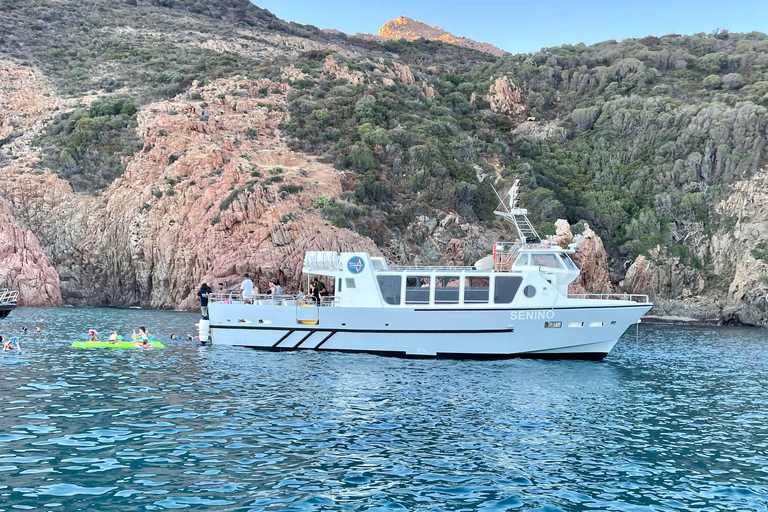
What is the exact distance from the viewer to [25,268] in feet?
187

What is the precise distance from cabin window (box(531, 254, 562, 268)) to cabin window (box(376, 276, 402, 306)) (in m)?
5.66

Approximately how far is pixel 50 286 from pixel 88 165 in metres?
14.9

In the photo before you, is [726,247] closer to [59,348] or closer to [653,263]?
[653,263]

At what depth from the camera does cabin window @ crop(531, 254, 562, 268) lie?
2866 cm

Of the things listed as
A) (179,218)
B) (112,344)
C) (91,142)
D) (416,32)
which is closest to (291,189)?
(179,218)

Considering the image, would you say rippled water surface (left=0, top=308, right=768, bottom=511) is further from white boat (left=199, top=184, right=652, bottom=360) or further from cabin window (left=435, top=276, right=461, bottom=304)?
cabin window (left=435, top=276, right=461, bottom=304)

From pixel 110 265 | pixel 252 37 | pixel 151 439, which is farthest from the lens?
pixel 252 37

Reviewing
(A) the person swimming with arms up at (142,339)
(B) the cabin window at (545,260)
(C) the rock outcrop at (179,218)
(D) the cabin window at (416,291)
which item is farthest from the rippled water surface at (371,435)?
(C) the rock outcrop at (179,218)

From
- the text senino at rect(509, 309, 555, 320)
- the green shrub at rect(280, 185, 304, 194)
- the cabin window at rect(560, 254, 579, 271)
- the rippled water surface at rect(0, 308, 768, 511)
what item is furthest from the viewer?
the green shrub at rect(280, 185, 304, 194)

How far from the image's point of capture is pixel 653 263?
61.6m

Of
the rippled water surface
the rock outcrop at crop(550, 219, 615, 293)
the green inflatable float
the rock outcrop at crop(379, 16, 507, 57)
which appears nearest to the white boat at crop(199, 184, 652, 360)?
the rippled water surface

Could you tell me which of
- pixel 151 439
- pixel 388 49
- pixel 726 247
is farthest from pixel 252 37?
pixel 151 439

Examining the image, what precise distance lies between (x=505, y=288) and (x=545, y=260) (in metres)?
2.28

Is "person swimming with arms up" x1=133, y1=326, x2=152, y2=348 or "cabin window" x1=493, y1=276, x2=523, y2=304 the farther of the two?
"person swimming with arms up" x1=133, y1=326, x2=152, y2=348
